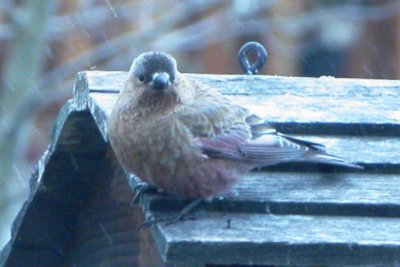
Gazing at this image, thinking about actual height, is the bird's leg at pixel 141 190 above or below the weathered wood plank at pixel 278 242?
above

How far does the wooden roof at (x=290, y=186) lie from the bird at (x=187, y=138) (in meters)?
0.06

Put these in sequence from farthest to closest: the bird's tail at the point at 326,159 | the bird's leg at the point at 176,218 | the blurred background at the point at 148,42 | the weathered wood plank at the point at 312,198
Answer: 1. the blurred background at the point at 148,42
2. the bird's tail at the point at 326,159
3. the weathered wood plank at the point at 312,198
4. the bird's leg at the point at 176,218

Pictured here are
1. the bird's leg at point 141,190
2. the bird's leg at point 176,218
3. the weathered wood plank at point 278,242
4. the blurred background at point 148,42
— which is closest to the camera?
the weathered wood plank at point 278,242

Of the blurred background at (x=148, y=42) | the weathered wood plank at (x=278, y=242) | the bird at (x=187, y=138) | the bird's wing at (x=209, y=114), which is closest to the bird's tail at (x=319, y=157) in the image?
the bird at (x=187, y=138)

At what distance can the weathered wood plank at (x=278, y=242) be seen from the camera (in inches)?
132

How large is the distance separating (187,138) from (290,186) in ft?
1.11

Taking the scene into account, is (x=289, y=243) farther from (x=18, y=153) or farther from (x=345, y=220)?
(x=18, y=153)

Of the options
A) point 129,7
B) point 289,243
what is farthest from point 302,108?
point 129,7

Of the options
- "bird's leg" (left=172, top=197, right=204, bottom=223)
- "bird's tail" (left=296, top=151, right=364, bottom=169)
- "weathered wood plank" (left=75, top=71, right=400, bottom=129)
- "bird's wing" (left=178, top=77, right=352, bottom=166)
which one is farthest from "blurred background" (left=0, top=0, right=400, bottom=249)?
"bird's leg" (left=172, top=197, right=204, bottom=223)

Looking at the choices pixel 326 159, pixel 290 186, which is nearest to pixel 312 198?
pixel 290 186

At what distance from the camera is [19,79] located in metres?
8.27

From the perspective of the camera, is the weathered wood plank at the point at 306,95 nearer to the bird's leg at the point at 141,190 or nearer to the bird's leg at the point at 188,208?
the bird's leg at the point at 141,190

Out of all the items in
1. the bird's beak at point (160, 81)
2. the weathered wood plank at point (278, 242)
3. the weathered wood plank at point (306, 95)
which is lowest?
the weathered wood plank at point (278, 242)

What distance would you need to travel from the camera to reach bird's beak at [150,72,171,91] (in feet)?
13.3
